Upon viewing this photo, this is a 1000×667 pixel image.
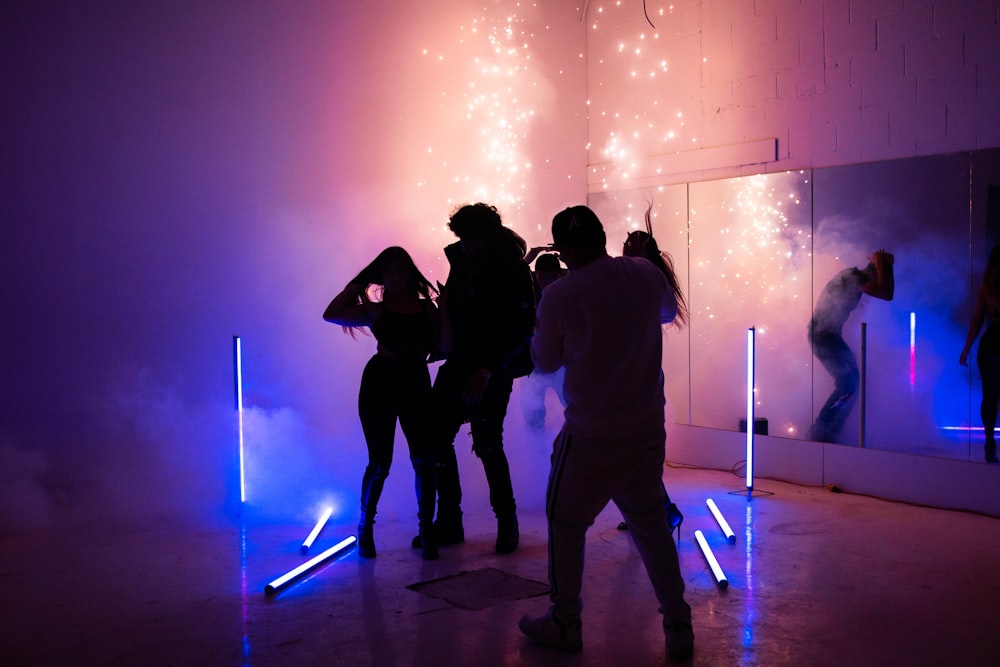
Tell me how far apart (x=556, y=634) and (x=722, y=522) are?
1.86 metres

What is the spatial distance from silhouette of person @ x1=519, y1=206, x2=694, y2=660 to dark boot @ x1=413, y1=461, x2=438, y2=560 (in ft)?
4.21

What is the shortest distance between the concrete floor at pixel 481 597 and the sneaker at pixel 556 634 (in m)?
0.05

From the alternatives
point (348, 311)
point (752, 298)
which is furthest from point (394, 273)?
point (752, 298)

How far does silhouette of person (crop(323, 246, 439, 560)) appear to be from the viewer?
13.5ft

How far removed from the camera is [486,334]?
398cm

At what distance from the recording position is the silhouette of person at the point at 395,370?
4.10 metres

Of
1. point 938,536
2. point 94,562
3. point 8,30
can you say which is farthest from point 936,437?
point 8,30

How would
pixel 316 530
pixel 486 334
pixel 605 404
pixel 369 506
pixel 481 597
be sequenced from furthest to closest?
pixel 316 530
pixel 369 506
pixel 486 334
pixel 481 597
pixel 605 404

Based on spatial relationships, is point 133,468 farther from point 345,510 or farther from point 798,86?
point 798,86

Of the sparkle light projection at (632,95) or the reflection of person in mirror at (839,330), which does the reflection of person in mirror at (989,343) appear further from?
the sparkle light projection at (632,95)

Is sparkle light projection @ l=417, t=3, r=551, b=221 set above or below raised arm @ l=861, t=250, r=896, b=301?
above

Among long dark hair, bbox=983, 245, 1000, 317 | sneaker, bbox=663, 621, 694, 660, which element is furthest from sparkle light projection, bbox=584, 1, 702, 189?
sneaker, bbox=663, 621, 694, 660

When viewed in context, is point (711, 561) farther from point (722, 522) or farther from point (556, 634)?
point (556, 634)

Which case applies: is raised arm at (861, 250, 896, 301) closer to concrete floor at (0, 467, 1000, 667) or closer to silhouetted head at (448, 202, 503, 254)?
concrete floor at (0, 467, 1000, 667)
